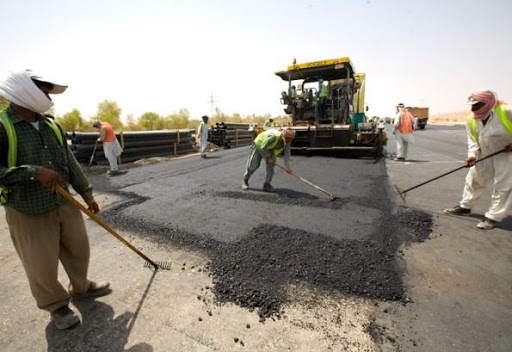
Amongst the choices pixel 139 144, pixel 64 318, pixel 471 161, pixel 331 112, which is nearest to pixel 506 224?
pixel 471 161

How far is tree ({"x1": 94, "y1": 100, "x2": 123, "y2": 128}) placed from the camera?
2215cm

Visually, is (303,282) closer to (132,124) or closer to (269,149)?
(269,149)

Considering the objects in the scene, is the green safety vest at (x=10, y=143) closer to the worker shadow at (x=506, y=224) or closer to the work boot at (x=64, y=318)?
the work boot at (x=64, y=318)

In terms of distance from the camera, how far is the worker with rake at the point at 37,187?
5.32 ft

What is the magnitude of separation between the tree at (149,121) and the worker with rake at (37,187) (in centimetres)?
2254

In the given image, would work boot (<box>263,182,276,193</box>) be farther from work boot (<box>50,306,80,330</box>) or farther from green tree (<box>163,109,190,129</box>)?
green tree (<box>163,109,190,129</box>)

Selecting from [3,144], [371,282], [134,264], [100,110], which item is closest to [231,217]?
[134,264]

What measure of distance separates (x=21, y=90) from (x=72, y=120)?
69.0 feet

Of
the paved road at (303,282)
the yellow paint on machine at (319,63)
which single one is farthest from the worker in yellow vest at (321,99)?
the paved road at (303,282)

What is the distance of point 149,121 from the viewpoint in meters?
23.1

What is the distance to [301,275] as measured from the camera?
92.1 inches

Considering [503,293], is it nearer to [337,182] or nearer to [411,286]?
[411,286]

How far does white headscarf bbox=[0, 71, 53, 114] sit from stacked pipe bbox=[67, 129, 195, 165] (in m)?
6.79

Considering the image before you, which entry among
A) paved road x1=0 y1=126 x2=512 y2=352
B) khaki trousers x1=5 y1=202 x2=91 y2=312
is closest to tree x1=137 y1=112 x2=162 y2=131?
paved road x1=0 y1=126 x2=512 y2=352
